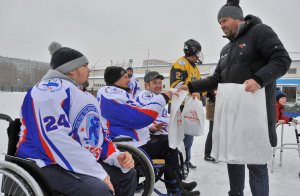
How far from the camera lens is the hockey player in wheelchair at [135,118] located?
2.46 meters

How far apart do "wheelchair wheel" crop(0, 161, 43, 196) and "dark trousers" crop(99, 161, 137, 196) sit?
656mm

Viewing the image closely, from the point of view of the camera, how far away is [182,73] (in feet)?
13.0

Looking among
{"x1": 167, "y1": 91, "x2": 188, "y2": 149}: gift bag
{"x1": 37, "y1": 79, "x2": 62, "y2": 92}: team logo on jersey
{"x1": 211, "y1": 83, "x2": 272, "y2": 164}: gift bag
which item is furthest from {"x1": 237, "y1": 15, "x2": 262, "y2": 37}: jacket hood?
{"x1": 37, "y1": 79, "x2": 62, "y2": 92}: team logo on jersey

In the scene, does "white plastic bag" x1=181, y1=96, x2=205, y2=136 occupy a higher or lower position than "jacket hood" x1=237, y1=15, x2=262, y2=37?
lower

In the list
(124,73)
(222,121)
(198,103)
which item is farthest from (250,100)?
(124,73)

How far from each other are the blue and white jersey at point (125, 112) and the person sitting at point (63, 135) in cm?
73

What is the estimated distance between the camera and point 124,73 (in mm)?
2789

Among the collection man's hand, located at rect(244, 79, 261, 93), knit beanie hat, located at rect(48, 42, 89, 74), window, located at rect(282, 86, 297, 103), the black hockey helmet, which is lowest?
window, located at rect(282, 86, 297, 103)

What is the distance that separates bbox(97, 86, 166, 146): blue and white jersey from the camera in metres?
2.45

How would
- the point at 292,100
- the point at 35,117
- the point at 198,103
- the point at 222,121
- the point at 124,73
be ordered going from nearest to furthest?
the point at 35,117
the point at 222,121
the point at 124,73
the point at 198,103
the point at 292,100

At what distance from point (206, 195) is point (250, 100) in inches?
64.2

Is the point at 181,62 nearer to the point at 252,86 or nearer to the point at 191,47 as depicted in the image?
the point at 191,47

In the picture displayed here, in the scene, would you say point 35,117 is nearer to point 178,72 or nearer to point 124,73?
point 124,73

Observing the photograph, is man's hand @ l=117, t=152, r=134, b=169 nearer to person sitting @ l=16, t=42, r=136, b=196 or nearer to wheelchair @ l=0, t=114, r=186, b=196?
person sitting @ l=16, t=42, r=136, b=196
